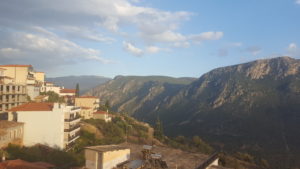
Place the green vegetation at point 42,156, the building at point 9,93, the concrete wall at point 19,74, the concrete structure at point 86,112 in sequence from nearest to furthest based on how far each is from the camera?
1. the green vegetation at point 42,156
2. the building at point 9,93
3. the concrete wall at point 19,74
4. the concrete structure at point 86,112

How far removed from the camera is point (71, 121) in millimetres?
44500

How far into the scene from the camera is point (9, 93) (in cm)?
5347

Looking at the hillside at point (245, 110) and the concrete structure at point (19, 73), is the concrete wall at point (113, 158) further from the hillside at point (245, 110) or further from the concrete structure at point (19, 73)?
the hillside at point (245, 110)

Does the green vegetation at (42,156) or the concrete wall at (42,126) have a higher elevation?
the concrete wall at (42,126)

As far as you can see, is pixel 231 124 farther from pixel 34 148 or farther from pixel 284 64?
pixel 34 148

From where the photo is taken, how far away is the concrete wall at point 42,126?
128 ft

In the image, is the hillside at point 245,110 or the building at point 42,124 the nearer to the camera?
the building at point 42,124

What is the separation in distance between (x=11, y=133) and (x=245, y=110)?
105m

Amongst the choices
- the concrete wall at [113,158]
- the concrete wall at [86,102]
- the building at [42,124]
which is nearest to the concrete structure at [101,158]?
the concrete wall at [113,158]

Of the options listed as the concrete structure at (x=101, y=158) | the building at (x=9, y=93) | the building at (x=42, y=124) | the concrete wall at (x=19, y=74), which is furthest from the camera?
the concrete wall at (x=19, y=74)

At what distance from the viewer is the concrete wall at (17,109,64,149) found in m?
38.9

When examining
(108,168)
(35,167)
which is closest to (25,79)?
(35,167)

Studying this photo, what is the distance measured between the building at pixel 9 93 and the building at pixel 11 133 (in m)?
12.3

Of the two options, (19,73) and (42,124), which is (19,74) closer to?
(19,73)
